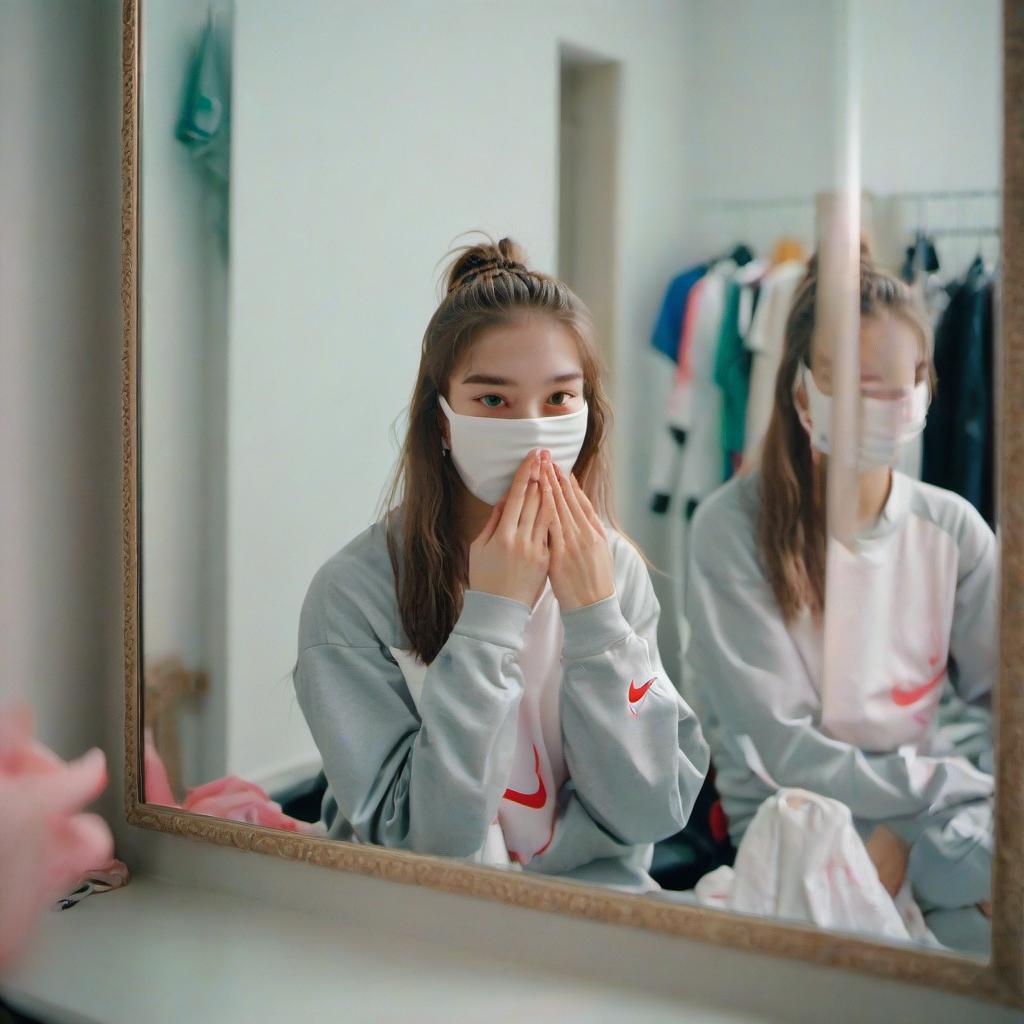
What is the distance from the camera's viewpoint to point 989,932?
2.99 feet

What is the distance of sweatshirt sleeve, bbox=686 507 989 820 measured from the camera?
Answer: 935 millimetres

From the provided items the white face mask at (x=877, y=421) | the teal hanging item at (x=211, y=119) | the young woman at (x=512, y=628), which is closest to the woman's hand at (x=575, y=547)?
the young woman at (x=512, y=628)

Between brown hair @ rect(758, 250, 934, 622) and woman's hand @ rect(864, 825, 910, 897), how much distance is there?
21 centimetres

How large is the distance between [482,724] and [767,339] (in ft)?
1.55

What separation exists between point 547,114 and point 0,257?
714mm

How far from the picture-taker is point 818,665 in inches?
37.8

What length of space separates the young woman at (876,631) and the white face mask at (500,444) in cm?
16

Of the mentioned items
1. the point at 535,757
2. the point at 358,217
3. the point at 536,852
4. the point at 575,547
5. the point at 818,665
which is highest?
the point at 358,217

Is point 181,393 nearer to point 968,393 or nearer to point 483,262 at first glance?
point 483,262

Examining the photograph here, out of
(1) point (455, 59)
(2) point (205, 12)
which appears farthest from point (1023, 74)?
(2) point (205, 12)

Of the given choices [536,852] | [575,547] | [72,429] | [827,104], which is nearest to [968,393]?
[827,104]

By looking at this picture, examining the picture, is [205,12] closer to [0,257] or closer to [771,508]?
[0,257]

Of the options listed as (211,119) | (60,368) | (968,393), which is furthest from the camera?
(60,368)

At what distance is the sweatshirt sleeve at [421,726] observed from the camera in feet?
3.53
